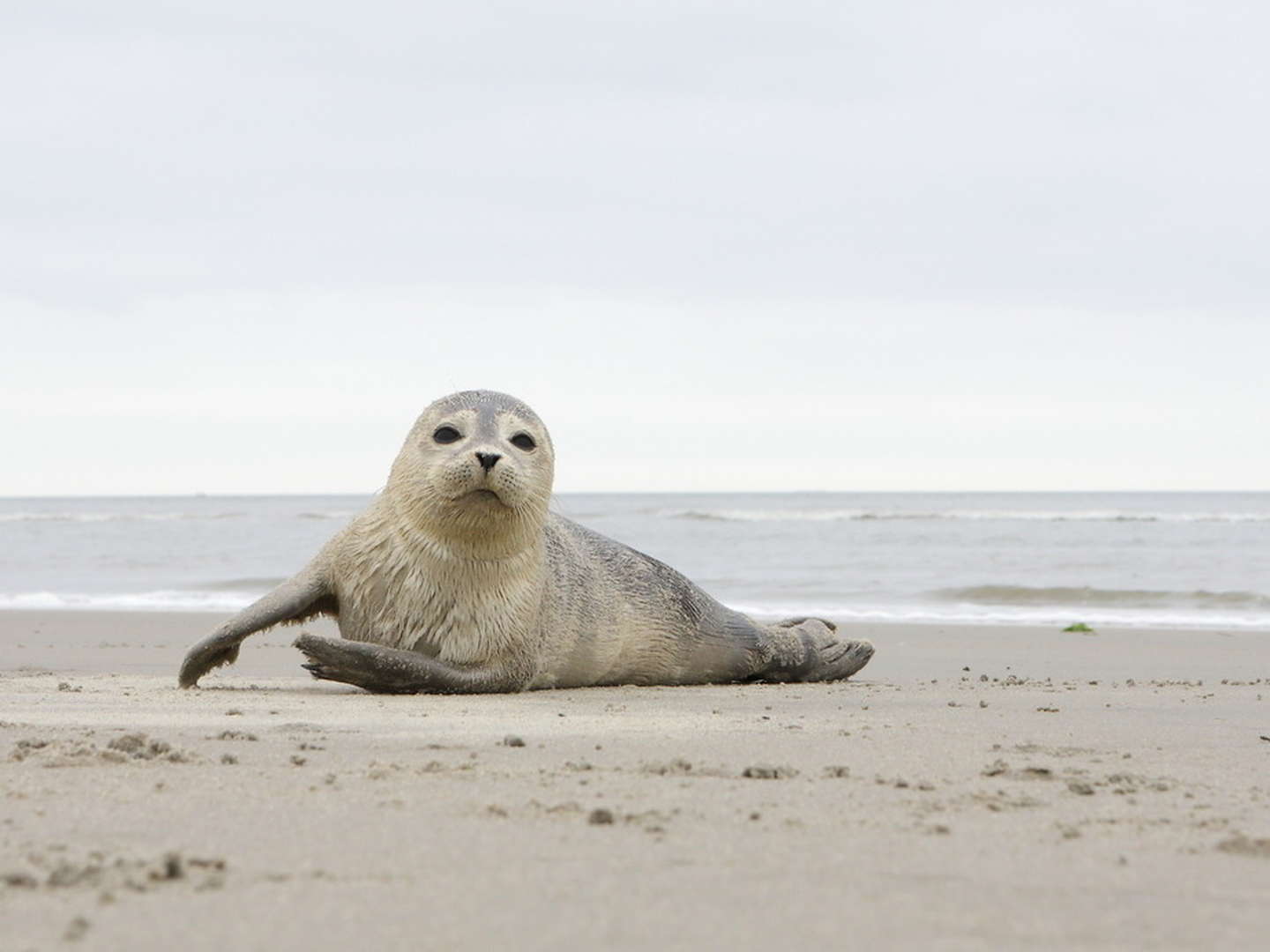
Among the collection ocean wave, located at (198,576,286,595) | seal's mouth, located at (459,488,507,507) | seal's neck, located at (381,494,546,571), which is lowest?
ocean wave, located at (198,576,286,595)

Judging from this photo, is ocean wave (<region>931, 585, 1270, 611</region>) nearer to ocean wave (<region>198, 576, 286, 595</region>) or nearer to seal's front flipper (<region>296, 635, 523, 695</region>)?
ocean wave (<region>198, 576, 286, 595</region>)

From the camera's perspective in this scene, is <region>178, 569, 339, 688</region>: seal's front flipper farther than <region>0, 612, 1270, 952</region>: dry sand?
Yes

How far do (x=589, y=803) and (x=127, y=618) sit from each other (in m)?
10.9

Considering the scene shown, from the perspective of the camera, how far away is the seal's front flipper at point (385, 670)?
6305mm

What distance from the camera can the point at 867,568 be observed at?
21.4 m

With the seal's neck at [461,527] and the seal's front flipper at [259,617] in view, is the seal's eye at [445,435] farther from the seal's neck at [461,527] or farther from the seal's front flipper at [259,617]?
the seal's front flipper at [259,617]

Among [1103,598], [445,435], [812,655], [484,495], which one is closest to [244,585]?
[1103,598]

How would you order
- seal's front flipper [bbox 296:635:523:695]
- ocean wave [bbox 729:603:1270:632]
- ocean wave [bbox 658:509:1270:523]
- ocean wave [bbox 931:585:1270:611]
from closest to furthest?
seal's front flipper [bbox 296:635:523:695] < ocean wave [bbox 729:603:1270:632] < ocean wave [bbox 931:585:1270:611] < ocean wave [bbox 658:509:1270:523]

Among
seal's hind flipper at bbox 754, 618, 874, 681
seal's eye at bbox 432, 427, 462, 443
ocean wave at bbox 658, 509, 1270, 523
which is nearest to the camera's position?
seal's eye at bbox 432, 427, 462, 443

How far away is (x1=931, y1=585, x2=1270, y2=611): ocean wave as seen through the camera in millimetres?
15312

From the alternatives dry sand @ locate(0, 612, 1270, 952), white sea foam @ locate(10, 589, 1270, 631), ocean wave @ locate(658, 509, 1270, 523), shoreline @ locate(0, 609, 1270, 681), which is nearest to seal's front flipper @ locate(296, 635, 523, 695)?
dry sand @ locate(0, 612, 1270, 952)

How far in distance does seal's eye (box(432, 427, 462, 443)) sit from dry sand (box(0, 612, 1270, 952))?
1127mm

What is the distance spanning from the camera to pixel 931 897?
280 cm

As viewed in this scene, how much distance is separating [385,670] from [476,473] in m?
0.90
